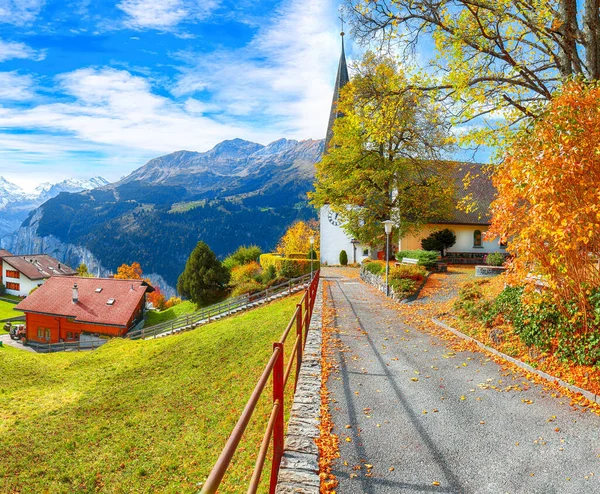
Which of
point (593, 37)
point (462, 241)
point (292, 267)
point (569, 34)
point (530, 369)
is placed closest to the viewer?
point (530, 369)

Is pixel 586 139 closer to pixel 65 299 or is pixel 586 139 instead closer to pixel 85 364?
pixel 85 364

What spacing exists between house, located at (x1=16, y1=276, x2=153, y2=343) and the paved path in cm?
3711

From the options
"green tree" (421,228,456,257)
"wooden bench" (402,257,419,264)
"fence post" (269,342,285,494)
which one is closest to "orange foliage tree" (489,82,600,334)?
"fence post" (269,342,285,494)

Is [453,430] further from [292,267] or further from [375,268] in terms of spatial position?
[292,267]

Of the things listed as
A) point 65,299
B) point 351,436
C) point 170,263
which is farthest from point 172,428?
point 170,263

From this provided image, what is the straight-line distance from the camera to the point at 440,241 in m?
31.1

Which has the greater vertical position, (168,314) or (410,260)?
(410,260)

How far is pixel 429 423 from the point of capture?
5266 millimetres

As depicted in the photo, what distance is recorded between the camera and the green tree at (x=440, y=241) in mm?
30766

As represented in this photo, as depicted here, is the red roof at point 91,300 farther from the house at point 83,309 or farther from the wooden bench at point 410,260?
the wooden bench at point 410,260

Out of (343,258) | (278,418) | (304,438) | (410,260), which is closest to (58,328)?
(343,258)

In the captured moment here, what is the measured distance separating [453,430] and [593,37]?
32.5ft

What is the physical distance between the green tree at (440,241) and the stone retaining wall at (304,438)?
25.1m

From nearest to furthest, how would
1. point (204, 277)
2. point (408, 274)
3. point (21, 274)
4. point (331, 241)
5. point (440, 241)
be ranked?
point (408, 274) → point (440, 241) → point (204, 277) → point (331, 241) → point (21, 274)
